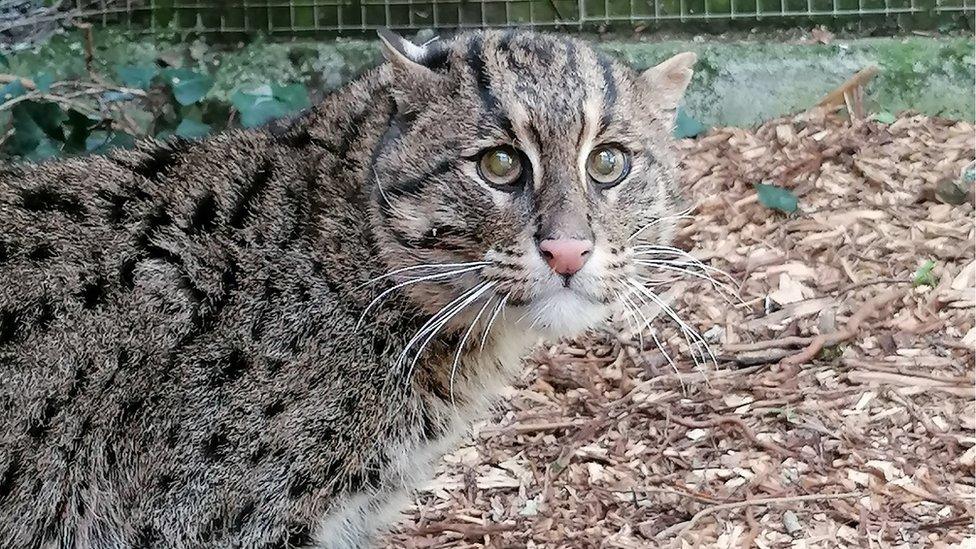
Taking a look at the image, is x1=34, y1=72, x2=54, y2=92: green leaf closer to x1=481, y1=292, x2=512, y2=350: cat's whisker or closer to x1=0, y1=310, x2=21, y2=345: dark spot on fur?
x1=0, y1=310, x2=21, y2=345: dark spot on fur

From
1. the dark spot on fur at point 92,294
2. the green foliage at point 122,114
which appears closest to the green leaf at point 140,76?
the green foliage at point 122,114

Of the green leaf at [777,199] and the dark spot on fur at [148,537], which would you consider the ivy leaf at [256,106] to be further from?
the green leaf at [777,199]

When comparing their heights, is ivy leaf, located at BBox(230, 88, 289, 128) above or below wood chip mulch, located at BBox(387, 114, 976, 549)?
above

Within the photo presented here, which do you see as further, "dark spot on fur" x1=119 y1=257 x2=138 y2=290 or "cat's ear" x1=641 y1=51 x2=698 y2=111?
"cat's ear" x1=641 y1=51 x2=698 y2=111

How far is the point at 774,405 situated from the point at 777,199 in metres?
1.77

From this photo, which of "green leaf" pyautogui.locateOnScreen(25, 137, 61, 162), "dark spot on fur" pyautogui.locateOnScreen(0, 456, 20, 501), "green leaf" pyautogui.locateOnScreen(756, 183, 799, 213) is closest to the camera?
"dark spot on fur" pyautogui.locateOnScreen(0, 456, 20, 501)

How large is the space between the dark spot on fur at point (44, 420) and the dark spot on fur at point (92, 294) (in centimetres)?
29

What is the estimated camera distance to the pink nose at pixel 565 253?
3.08 m

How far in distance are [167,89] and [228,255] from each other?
2753mm

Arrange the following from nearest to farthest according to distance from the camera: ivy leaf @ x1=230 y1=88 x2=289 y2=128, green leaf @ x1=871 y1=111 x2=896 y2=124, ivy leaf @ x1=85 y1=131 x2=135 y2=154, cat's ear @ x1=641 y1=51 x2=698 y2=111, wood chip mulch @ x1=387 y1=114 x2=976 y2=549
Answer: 1. cat's ear @ x1=641 y1=51 x2=698 y2=111
2. wood chip mulch @ x1=387 y1=114 x2=976 y2=549
3. ivy leaf @ x1=85 y1=131 x2=135 y2=154
4. ivy leaf @ x1=230 y1=88 x2=289 y2=128
5. green leaf @ x1=871 y1=111 x2=896 y2=124

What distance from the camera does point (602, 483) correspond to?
474 cm

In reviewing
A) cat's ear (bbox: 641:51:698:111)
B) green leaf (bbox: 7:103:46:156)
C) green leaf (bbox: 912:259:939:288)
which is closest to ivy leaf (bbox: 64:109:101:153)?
green leaf (bbox: 7:103:46:156)

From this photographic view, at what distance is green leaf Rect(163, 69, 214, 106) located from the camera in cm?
552

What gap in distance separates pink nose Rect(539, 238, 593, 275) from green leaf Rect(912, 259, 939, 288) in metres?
3.20
